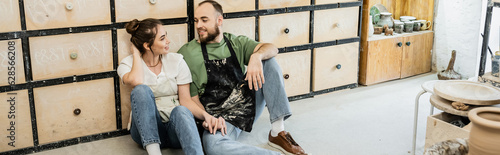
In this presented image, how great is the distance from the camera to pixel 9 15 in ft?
8.40

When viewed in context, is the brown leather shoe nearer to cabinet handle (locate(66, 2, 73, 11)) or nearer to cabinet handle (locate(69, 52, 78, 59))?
cabinet handle (locate(69, 52, 78, 59))

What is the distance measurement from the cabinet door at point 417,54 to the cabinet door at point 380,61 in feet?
0.25

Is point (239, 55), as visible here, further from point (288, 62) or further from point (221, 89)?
point (288, 62)

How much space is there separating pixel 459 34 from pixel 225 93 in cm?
233

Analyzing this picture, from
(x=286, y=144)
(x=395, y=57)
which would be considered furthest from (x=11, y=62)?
(x=395, y=57)

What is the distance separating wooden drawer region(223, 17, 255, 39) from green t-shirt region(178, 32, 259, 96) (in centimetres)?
23

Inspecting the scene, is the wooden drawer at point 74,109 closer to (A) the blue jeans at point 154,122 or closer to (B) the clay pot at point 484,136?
(A) the blue jeans at point 154,122

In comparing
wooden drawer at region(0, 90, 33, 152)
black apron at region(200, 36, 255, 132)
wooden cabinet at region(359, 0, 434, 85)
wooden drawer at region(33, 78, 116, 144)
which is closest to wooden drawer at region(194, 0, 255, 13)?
black apron at region(200, 36, 255, 132)

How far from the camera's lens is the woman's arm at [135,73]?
2.65 metres

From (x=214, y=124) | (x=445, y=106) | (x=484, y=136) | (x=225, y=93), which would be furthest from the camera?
(x=225, y=93)

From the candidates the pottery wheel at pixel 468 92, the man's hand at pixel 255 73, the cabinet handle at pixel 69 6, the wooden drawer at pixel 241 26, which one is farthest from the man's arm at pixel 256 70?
the cabinet handle at pixel 69 6

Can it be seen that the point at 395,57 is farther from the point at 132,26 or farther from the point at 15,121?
the point at 15,121

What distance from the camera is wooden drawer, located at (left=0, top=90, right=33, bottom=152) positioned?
105 inches

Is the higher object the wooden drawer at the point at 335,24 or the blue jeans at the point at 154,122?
the wooden drawer at the point at 335,24
